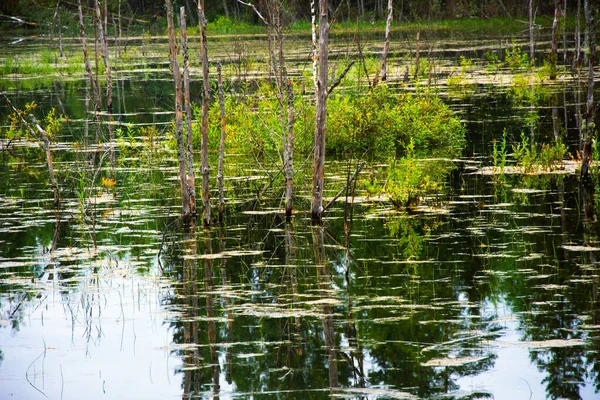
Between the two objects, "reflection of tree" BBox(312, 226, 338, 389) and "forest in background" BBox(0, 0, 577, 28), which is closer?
"reflection of tree" BBox(312, 226, 338, 389)

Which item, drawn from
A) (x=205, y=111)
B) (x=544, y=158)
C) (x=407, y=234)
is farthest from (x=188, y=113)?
(x=544, y=158)

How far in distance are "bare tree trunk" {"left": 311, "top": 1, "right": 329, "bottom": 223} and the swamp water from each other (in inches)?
17.8

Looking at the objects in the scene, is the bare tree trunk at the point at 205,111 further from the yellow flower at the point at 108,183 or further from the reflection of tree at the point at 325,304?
the yellow flower at the point at 108,183

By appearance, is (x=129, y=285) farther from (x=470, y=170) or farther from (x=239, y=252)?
(x=470, y=170)

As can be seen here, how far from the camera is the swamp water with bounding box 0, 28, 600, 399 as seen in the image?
6.16m

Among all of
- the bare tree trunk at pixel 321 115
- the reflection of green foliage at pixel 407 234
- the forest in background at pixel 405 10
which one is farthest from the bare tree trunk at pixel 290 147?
the forest in background at pixel 405 10

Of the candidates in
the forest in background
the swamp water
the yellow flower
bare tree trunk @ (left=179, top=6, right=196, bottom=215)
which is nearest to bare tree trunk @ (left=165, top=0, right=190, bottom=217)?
bare tree trunk @ (left=179, top=6, right=196, bottom=215)

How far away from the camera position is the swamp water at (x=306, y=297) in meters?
6.16

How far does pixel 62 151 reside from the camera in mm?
18703

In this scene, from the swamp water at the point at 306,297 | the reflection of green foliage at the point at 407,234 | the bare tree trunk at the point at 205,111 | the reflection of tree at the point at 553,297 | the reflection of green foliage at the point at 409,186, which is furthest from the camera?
the reflection of green foliage at the point at 409,186

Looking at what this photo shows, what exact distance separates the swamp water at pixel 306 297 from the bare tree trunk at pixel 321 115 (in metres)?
0.45

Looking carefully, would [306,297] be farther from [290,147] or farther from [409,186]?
[409,186]

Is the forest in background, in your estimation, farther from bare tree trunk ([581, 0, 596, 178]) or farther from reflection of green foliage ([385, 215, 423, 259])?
reflection of green foliage ([385, 215, 423, 259])

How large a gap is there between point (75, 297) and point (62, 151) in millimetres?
10961
